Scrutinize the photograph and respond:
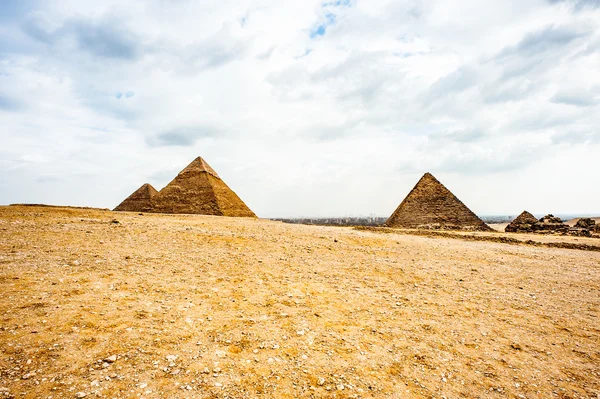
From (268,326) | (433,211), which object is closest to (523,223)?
(433,211)

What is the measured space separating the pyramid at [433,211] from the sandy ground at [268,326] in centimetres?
2557

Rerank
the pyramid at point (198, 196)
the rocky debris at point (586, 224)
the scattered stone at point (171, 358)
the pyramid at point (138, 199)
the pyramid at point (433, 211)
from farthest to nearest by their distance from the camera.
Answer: the pyramid at point (138, 199) < the pyramid at point (433, 211) < the rocky debris at point (586, 224) < the pyramid at point (198, 196) < the scattered stone at point (171, 358)

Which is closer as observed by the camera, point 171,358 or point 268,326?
point 171,358

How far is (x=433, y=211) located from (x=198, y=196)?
2850 cm

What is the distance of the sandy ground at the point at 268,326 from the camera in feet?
11.9

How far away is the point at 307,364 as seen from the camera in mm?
4086

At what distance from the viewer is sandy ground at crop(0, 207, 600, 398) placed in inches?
143

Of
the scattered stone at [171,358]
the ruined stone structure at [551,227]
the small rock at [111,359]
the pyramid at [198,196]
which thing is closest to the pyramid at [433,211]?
Answer: the ruined stone structure at [551,227]

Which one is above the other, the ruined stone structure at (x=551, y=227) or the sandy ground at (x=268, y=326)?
the ruined stone structure at (x=551, y=227)

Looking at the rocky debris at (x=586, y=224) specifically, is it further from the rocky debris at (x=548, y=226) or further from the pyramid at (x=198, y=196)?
the pyramid at (x=198, y=196)

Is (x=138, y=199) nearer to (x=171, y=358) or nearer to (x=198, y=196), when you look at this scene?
(x=198, y=196)

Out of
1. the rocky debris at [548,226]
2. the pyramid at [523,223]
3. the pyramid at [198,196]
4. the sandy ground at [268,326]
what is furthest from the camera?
the pyramid at [523,223]

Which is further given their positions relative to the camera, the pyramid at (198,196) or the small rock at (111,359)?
the pyramid at (198,196)

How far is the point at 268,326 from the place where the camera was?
5047 mm
